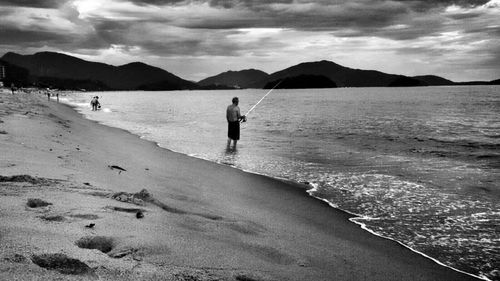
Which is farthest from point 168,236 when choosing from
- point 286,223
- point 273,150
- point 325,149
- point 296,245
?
point 325,149

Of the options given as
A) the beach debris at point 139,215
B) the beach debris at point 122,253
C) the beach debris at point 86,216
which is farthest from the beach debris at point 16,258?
the beach debris at point 139,215

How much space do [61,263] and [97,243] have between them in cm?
66

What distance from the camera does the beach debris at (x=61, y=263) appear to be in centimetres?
297

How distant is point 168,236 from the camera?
4258 millimetres

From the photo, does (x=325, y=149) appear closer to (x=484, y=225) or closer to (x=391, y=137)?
(x=391, y=137)

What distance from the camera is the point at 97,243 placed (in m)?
3.70

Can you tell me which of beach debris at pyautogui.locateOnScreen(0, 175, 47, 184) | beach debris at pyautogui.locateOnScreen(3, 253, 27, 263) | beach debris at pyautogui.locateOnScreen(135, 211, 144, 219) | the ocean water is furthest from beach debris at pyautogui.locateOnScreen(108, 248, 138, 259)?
the ocean water

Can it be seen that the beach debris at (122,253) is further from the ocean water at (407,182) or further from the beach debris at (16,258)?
the ocean water at (407,182)

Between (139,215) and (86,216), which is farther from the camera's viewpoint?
(139,215)

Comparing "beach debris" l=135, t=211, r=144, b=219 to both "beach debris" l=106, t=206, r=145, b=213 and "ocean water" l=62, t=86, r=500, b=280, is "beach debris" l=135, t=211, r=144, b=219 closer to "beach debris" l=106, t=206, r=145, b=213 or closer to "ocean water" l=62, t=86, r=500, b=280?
"beach debris" l=106, t=206, r=145, b=213

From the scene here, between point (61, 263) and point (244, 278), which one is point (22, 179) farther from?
point (244, 278)

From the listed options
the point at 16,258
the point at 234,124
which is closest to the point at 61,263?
the point at 16,258

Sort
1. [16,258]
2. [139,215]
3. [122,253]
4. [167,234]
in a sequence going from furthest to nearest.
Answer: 1. [139,215]
2. [167,234]
3. [122,253]
4. [16,258]

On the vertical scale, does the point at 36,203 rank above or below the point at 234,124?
below
